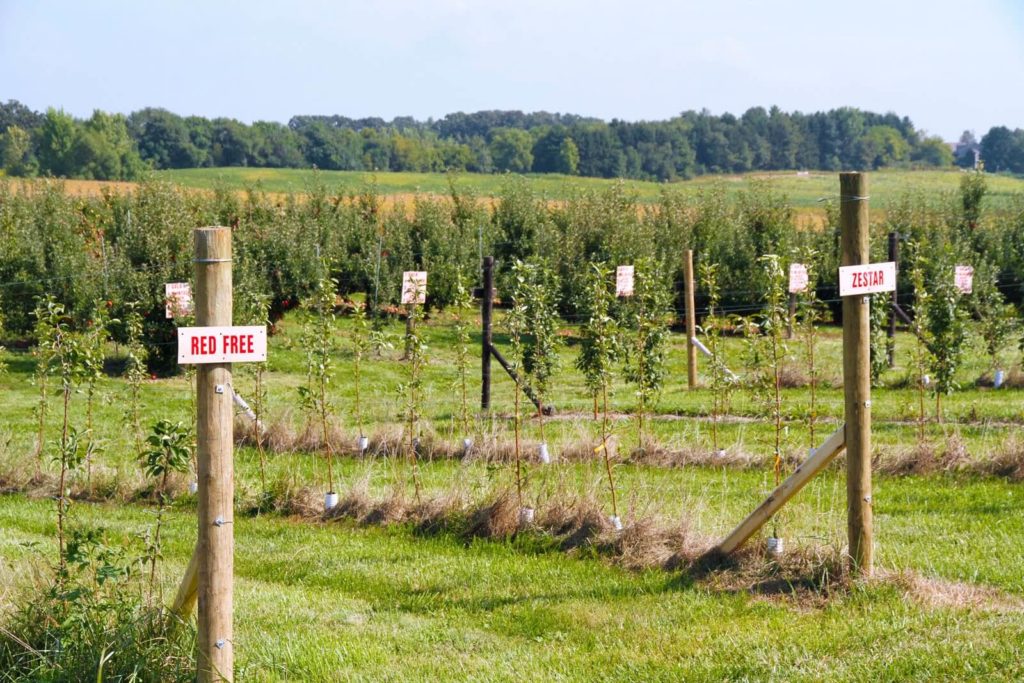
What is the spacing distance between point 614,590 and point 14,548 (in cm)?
416

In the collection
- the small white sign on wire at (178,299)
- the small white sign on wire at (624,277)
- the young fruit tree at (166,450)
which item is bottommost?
the young fruit tree at (166,450)

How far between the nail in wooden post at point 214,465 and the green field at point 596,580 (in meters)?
0.54

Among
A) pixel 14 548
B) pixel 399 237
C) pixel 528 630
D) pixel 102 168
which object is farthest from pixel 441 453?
pixel 102 168

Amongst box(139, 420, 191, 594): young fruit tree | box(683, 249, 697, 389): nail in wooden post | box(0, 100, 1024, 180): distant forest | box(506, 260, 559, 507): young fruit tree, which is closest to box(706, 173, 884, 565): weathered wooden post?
box(506, 260, 559, 507): young fruit tree

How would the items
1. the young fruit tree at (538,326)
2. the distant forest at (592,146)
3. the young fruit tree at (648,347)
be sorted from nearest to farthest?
the young fruit tree at (538,326)
the young fruit tree at (648,347)
the distant forest at (592,146)

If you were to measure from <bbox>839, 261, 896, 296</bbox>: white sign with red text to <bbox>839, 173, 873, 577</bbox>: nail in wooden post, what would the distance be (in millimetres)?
83

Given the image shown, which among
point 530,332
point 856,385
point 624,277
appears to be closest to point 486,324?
point 624,277

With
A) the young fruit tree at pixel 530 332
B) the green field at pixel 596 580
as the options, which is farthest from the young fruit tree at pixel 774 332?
the young fruit tree at pixel 530 332

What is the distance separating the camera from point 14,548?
299 inches

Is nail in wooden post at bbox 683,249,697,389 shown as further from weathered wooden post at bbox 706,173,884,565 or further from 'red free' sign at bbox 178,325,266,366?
'red free' sign at bbox 178,325,266,366

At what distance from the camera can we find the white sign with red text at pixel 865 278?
604 cm

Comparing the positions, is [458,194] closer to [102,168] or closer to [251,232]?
[251,232]

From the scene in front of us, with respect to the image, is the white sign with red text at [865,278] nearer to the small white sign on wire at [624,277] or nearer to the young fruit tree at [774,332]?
the young fruit tree at [774,332]

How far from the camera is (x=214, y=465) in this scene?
4.72 m
